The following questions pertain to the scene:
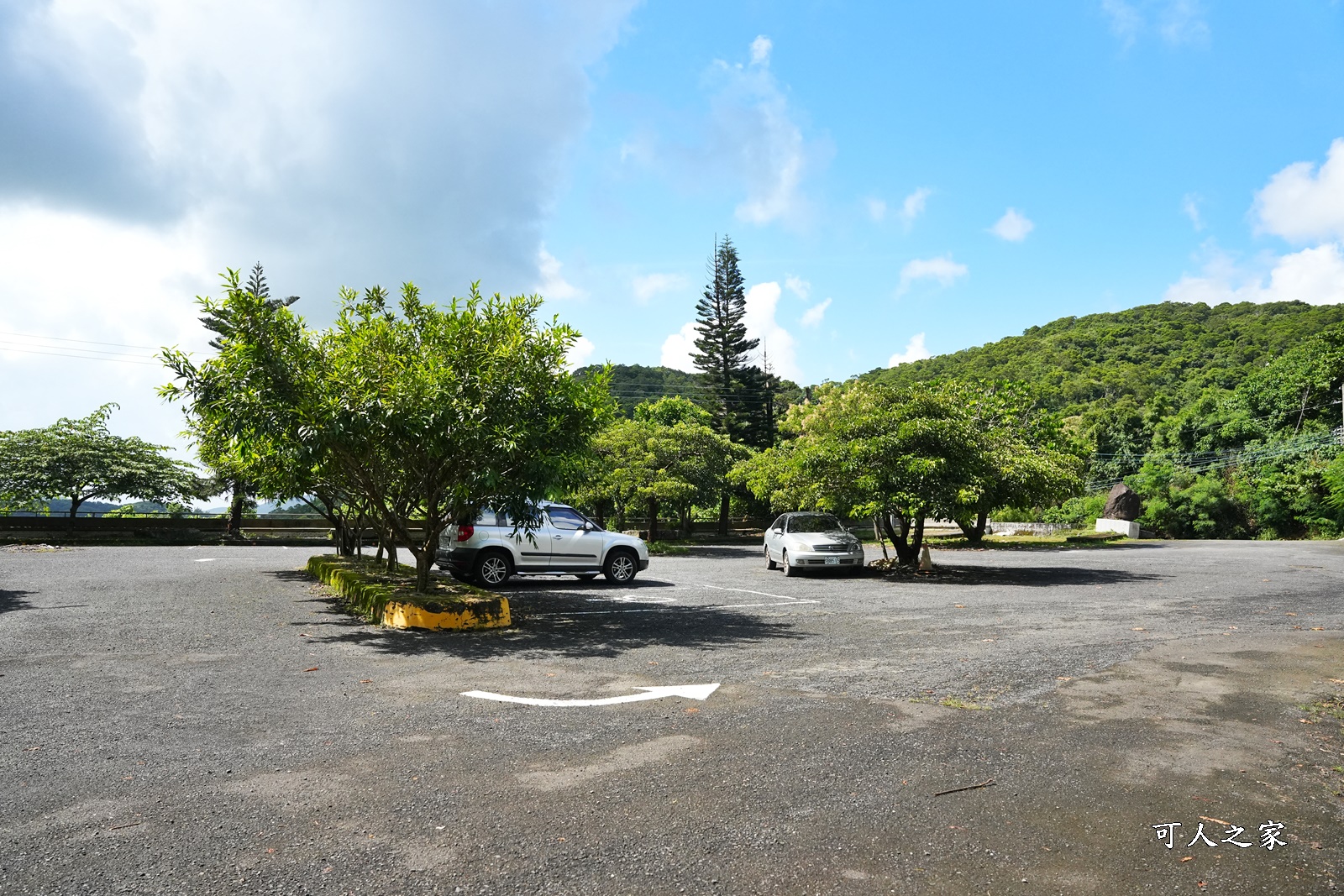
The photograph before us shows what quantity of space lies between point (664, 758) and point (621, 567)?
11415 millimetres

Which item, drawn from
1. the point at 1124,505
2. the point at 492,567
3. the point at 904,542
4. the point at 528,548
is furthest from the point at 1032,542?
the point at 492,567

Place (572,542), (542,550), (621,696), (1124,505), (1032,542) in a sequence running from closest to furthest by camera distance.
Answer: (621,696)
(542,550)
(572,542)
(1032,542)
(1124,505)

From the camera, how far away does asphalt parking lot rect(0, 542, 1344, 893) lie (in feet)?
11.2

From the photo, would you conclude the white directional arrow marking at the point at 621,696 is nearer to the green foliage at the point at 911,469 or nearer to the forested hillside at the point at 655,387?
the green foliage at the point at 911,469

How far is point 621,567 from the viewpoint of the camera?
1617 cm

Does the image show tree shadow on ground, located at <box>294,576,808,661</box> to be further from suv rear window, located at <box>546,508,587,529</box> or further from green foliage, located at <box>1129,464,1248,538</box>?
green foliage, located at <box>1129,464,1248,538</box>

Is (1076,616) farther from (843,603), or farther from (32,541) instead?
(32,541)

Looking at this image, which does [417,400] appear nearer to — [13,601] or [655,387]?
[13,601]

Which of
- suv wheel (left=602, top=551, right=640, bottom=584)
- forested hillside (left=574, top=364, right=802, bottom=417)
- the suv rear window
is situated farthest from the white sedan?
forested hillside (left=574, top=364, right=802, bottom=417)

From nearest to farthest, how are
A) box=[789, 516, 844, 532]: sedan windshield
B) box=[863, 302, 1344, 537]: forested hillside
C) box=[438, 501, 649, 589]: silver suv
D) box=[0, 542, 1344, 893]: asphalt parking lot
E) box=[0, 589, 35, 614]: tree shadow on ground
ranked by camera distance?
box=[0, 542, 1344, 893]: asphalt parking lot < box=[0, 589, 35, 614]: tree shadow on ground < box=[438, 501, 649, 589]: silver suv < box=[789, 516, 844, 532]: sedan windshield < box=[863, 302, 1344, 537]: forested hillside

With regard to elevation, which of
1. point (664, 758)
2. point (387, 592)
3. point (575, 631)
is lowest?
point (664, 758)

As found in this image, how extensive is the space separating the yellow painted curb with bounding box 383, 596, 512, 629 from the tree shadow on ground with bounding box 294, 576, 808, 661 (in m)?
0.13

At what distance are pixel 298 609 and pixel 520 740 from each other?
7576 mm

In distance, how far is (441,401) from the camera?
9438mm
